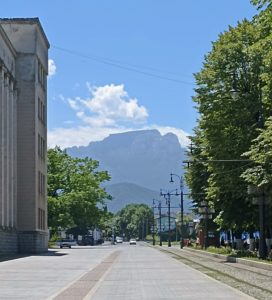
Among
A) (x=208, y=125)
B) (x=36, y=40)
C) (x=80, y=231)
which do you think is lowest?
(x=80, y=231)

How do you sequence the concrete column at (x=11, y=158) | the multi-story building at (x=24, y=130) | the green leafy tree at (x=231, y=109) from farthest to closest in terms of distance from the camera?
the multi-story building at (x=24, y=130), the concrete column at (x=11, y=158), the green leafy tree at (x=231, y=109)

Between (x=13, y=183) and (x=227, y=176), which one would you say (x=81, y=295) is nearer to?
(x=227, y=176)

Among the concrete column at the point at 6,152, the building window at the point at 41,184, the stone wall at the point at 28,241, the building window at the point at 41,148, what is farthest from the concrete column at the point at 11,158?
the building window at the point at 41,148

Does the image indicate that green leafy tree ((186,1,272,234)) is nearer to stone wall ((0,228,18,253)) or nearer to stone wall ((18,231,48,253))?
stone wall ((0,228,18,253))

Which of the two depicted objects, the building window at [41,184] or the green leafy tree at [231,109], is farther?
the building window at [41,184]

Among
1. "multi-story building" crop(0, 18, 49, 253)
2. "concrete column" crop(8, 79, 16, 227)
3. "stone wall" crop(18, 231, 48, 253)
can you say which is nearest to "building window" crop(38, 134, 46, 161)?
"multi-story building" crop(0, 18, 49, 253)

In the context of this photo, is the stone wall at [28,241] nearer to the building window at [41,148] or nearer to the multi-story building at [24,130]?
the multi-story building at [24,130]

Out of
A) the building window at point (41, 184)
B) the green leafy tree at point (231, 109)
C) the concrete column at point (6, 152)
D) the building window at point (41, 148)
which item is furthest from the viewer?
the building window at point (41, 148)

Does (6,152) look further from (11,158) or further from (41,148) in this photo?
(41,148)

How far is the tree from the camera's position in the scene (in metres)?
88.2

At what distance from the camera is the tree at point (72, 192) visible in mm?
88188

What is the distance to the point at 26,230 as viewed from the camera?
62.5 m

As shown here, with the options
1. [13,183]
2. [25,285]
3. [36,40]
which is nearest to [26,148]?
[13,183]

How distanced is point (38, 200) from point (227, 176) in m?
29.7
